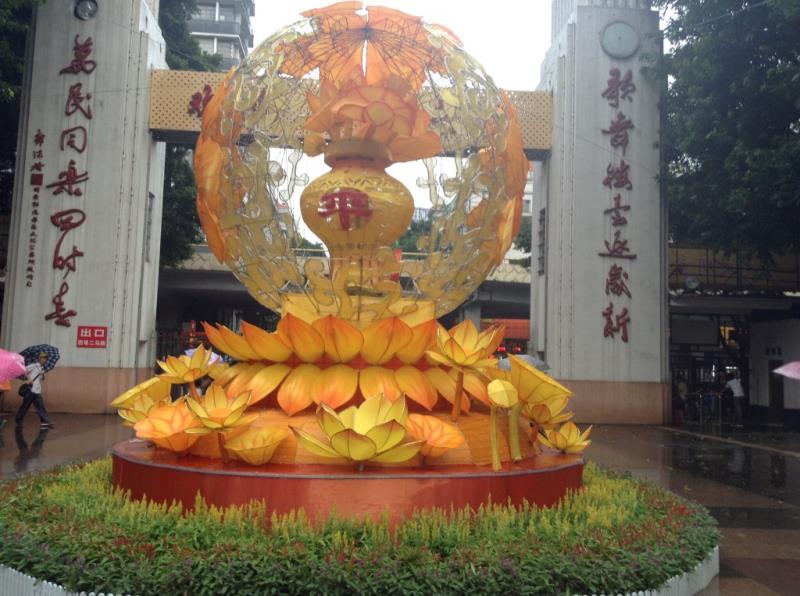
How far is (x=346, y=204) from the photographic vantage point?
5.64 meters

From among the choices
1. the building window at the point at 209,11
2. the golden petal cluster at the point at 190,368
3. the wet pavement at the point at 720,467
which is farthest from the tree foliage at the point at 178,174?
the building window at the point at 209,11

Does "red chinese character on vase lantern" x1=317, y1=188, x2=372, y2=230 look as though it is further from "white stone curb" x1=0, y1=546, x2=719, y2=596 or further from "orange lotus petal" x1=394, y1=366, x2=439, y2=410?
"white stone curb" x1=0, y1=546, x2=719, y2=596

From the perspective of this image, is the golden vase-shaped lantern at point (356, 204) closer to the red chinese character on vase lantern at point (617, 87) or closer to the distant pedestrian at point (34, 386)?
the distant pedestrian at point (34, 386)

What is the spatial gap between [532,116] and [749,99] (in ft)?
15.2

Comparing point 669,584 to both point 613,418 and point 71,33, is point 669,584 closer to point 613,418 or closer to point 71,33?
point 613,418

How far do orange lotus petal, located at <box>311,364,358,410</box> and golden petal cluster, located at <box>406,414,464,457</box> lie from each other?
1.68 ft

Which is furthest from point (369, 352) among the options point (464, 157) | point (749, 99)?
point (749, 99)

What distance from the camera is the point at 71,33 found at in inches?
621

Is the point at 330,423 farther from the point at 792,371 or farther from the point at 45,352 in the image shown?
the point at 45,352

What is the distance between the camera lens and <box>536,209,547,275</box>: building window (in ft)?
56.3

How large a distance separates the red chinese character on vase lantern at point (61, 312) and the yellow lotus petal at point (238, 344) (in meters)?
11.0

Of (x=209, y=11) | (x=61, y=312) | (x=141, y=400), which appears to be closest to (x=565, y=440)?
(x=141, y=400)

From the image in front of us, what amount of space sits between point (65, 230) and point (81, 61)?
341 centimetres

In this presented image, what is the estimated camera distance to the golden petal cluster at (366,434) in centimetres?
442
